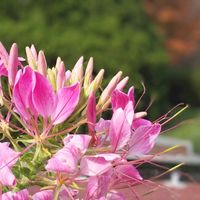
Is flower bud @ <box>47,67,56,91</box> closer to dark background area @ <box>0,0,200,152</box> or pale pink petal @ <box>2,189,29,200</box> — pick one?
pale pink petal @ <box>2,189,29,200</box>

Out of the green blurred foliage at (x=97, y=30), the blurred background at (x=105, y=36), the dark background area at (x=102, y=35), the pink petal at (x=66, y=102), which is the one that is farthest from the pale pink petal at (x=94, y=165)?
the green blurred foliage at (x=97, y=30)

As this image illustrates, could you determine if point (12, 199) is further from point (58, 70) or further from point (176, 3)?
point (176, 3)

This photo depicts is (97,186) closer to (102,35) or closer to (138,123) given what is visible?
(138,123)

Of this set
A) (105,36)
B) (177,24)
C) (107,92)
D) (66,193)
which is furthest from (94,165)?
(177,24)

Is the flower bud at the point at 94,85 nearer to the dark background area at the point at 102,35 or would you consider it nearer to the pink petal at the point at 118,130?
the pink petal at the point at 118,130

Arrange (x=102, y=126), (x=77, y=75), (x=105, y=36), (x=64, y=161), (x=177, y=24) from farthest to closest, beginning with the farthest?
1. (x=177, y=24)
2. (x=105, y=36)
3. (x=77, y=75)
4. (x=102, y=126)
5. (x=64, y=161)

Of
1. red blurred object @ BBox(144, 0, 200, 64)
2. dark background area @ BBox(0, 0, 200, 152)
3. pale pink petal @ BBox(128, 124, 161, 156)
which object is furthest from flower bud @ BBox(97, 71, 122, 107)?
red blurred object @ BBox(144, 0, 200, 64)
